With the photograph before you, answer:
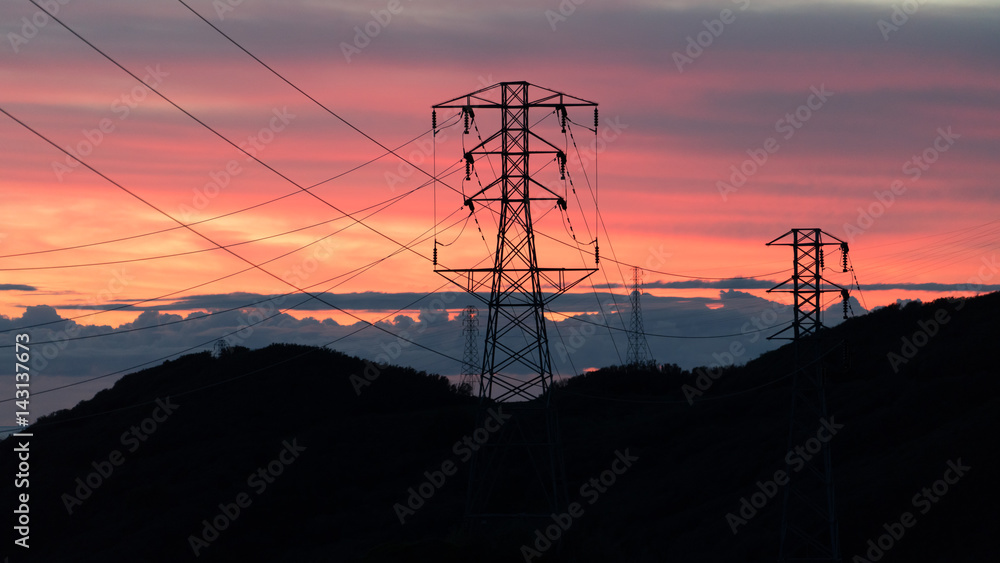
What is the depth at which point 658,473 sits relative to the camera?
83.9 meters

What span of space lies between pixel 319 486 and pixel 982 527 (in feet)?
177

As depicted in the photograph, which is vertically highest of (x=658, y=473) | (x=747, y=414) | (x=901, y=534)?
(x=747, y=414)

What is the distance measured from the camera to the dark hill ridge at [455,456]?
6150cm

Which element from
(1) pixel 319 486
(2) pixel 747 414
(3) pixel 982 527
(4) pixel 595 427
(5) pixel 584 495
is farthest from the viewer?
(4) pixel 595 427

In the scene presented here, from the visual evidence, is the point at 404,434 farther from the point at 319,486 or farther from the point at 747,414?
the point at 747,414

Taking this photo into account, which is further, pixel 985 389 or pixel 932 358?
pixel 932 358

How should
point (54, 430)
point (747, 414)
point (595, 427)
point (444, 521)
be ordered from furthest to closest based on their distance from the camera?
1. point (54, 430)
2. point (595, 427)
3. point (747, 414)
4. point (444, 521)

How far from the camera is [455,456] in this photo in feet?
309

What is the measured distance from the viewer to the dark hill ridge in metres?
61.5

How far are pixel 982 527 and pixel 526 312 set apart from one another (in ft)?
104

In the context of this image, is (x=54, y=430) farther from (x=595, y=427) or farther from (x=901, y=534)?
(x=901, y=534)

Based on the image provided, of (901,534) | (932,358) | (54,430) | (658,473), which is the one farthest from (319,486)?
(932,358)

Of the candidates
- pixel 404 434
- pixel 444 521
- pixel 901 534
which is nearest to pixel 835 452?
pixel 901 534

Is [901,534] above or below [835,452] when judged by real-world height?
below
